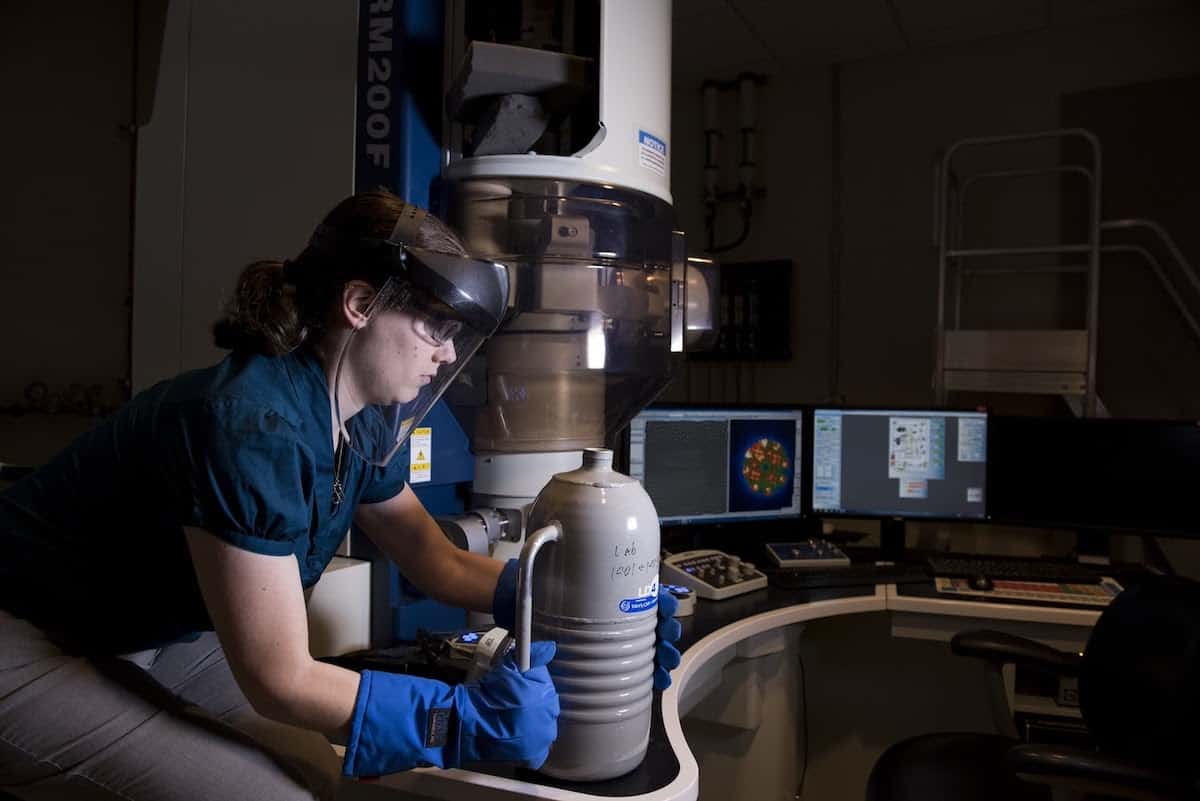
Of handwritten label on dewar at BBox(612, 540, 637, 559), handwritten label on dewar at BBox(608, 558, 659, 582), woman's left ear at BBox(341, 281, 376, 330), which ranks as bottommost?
handwritten label on dewar at BBox(608, 558, 659, 582)

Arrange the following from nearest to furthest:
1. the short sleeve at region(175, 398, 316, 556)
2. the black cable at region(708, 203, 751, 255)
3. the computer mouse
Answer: the short sleeve at region(175, 398, 316, 556)
the computer mouse
the black cable at region(708, 203, 751, 255)

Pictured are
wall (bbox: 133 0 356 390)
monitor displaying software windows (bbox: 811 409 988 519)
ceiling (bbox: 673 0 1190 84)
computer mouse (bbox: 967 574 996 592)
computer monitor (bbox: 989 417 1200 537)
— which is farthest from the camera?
ceiling (bbox: 673 0 1190 84)

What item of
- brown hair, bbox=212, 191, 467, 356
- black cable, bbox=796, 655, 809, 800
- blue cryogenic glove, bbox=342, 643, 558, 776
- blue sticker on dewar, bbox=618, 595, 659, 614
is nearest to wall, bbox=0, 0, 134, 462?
brown hair, bbox=212, 191, 467, 356

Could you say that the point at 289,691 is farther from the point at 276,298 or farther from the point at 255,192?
the point at 255,192

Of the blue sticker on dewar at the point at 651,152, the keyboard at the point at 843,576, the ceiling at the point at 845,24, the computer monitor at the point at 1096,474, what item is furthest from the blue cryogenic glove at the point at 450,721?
the ceiling at the point at 845,24

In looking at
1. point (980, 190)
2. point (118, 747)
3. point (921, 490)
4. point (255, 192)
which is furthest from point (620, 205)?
point (980, 190)

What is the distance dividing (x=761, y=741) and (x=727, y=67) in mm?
2578

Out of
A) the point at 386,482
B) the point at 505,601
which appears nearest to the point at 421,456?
the point at 386,482

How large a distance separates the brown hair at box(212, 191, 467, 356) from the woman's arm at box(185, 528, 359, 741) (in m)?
0.24

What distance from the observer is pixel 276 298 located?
37.3 inches

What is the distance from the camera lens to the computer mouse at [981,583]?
1.93 metres

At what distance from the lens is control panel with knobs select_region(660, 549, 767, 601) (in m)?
1.81

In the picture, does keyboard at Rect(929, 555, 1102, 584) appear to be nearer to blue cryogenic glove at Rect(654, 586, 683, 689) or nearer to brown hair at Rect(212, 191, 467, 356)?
blue cryogenic glove at Rect(654, 586, 683, 689)

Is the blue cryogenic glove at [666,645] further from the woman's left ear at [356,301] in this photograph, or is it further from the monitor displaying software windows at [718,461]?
the monitor displaying software windows at [718,461]
